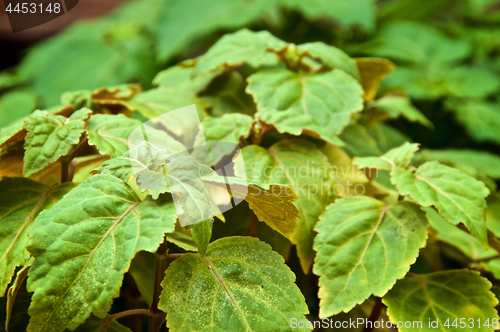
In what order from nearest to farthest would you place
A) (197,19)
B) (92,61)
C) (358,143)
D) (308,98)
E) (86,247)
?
(86,247) → (308,98) → (358,143) → (197,19) → (92,61)

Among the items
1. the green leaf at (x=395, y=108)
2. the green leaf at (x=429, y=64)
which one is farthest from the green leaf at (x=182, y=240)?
the green leaf at (x=429, y=64)

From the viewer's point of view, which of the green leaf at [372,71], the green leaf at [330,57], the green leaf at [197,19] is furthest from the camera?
the green leaf at [197,19]

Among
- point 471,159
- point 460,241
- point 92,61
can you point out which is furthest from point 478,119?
point 92,61

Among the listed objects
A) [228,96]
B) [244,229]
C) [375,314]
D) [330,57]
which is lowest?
[375,314]

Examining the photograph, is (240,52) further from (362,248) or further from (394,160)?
(362,248)

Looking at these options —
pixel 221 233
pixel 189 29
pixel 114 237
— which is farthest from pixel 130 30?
pixel 114 237

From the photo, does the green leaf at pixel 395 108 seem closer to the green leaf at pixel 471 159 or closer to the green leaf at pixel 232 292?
the green leaf at pixel 471 159
